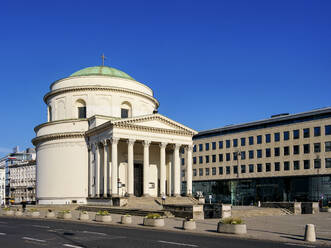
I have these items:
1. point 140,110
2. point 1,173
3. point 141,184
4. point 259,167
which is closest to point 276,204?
point 141,184

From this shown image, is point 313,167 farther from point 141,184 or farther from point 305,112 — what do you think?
point 141,184

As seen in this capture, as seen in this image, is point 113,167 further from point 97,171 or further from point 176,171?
point 176,171

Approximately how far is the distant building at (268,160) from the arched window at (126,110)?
20.0 metres

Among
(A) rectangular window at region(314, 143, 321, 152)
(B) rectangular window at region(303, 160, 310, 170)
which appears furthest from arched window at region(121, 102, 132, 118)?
(A) rectangular window at region(314, 143, 321, 152)

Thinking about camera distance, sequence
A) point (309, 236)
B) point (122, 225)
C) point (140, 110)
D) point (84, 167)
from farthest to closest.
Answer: point (140, 110)
point (84, 167)
point (122, 225)
point (309, 236)

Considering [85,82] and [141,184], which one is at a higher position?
[85,82]

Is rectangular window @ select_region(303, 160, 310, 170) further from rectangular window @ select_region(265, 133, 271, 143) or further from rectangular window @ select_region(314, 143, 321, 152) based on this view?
rectangular window @ select_region(265, 133, 271, 143)

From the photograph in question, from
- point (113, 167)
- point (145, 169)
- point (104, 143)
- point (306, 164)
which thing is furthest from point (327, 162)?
point (104, 143)

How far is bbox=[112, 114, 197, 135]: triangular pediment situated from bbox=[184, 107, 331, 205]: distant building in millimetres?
14959

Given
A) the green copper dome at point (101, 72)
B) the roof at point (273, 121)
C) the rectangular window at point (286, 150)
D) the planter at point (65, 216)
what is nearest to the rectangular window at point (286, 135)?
the rectangular window at point (286, 150)

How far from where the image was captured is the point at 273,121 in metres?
84.1

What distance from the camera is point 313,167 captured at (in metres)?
77.5

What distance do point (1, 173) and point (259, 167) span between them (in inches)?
5150

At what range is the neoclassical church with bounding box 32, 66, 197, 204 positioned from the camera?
5769cm
